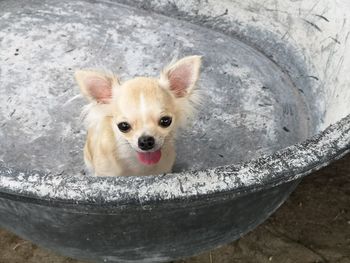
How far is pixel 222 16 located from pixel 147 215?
1.45 m

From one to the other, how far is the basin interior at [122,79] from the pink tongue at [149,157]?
0.35 m

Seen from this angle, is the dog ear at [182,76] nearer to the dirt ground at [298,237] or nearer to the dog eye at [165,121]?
the dog eye at [165,121]

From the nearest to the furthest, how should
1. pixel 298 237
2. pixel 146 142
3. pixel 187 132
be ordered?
pixel 146 142 < pixel 187 132 < pixel 298 237

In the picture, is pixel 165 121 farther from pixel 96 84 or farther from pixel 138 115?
pixel 96 84

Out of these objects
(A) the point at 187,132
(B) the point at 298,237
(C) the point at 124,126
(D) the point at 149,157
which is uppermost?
(C) the point at 124,126

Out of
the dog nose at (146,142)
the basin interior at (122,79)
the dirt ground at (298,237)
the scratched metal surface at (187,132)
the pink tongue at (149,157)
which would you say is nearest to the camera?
the scratched metal surface at (187,132)

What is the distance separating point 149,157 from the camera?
1.54 metres

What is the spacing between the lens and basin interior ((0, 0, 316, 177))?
199 centimetres

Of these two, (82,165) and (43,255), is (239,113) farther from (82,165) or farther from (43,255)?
(43,255)

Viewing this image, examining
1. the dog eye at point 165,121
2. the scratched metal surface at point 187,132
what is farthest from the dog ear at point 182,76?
the scratched metal surface at point 187,132

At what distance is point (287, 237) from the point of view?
222 centimetres

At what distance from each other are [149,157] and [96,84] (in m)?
0.25

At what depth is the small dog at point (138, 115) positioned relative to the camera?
1420 mm

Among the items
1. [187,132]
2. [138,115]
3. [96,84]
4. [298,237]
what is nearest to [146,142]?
[138,115]
